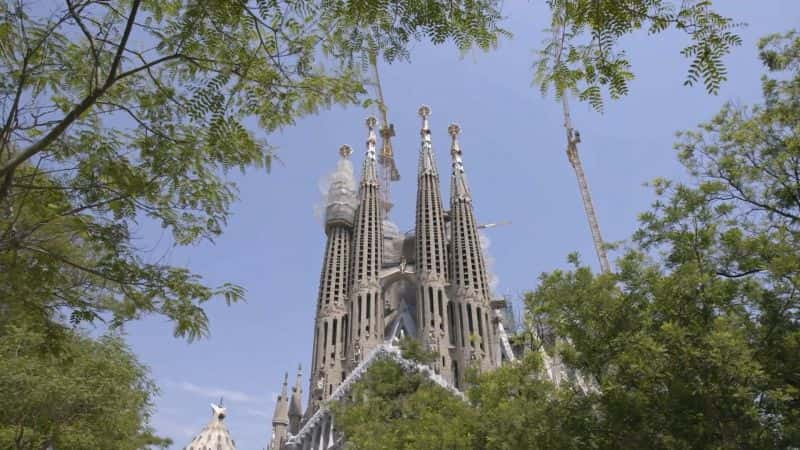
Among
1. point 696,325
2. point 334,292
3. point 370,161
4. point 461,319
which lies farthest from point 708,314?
point 370,161

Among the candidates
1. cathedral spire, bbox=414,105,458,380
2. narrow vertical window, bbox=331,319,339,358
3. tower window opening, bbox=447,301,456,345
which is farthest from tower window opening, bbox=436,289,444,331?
narrow vertical window, bbox=331,319,339,358

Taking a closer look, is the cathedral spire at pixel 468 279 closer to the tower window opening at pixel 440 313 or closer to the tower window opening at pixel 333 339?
the tower window opening at pixel 440 313

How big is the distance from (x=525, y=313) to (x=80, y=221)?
812 cm

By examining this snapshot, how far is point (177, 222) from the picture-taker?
21.0 ft

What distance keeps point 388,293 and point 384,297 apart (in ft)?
2.46

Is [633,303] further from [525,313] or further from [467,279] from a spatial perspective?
[467,279]

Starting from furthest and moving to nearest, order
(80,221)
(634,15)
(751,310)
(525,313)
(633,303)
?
(525,313) < (633,303) < (751,310) < (80,221) < (634,15)

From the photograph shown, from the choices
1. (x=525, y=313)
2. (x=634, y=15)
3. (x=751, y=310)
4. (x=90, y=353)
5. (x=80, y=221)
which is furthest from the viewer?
(x=90, y=353)

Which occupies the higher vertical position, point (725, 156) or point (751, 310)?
point (725, 156)

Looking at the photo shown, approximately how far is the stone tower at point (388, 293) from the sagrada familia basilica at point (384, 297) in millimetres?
81

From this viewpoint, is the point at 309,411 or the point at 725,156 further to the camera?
the point at 309,411

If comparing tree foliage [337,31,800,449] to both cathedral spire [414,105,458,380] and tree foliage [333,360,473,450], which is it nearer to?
tree foliage [333,360,473,450]

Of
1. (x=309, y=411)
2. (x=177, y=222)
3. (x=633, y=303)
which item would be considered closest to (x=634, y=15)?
(x=177, y=222)

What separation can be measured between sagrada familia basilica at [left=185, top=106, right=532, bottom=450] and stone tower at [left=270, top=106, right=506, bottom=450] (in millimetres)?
81
